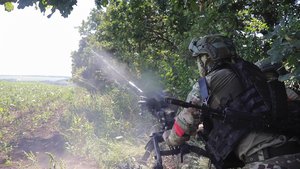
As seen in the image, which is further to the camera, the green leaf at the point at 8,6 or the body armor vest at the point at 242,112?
the green leaf at the point at 8,6

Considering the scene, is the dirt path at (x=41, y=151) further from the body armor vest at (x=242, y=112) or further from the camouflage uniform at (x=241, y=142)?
the body armor vest at (x=242, y=112)

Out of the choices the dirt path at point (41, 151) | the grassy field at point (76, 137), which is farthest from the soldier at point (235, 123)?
the dirt path at point (41, 151)

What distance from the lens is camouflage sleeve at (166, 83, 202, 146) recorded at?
2.64m

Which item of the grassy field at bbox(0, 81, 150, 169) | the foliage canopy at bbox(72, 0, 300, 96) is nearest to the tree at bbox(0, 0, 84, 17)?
the foliage canopy at bbox(72, 0, 300, 96)

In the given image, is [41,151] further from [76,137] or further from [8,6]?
[8,6]

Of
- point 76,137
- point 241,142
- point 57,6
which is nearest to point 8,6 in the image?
point 57,6

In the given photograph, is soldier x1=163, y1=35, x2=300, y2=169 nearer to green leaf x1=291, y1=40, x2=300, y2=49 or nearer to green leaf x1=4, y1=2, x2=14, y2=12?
green leaf x1=291, y1=40, x2=300, y2=49

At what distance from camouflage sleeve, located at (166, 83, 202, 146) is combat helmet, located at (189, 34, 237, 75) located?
0.99 feet

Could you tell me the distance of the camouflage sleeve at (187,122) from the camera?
8.66 ft

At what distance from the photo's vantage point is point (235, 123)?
238cm

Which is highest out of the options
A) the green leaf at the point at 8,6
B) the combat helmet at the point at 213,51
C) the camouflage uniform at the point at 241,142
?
the green leaf at the point at 8,6

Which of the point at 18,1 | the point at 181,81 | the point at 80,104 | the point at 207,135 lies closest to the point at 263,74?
the point at 207,135

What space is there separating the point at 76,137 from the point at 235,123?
238 inches

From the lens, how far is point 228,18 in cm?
554
